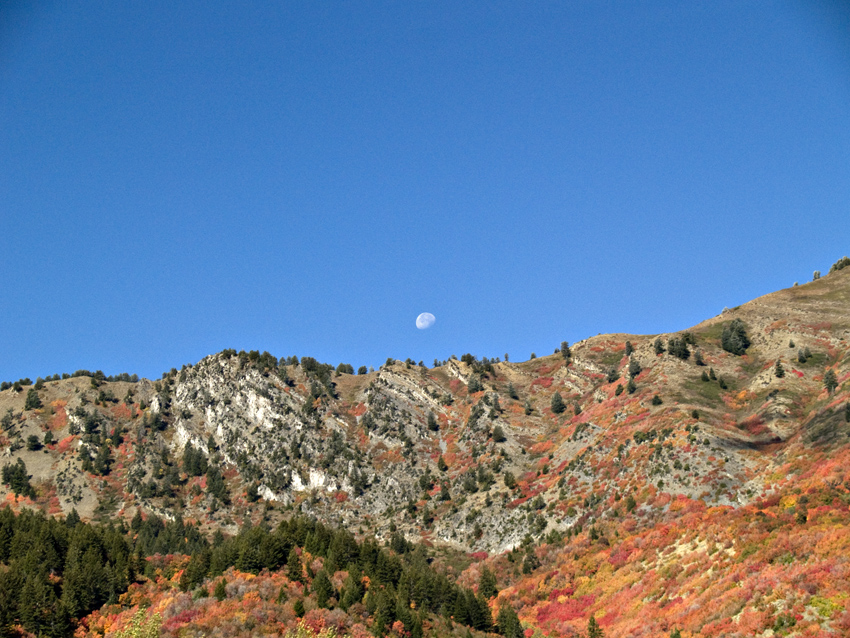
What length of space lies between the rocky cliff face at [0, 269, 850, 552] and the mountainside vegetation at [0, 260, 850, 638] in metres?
0.63

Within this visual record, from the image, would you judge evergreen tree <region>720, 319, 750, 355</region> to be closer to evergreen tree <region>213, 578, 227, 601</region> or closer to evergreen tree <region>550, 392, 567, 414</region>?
evergreen tree <region>550, 392, 567, 414</region>

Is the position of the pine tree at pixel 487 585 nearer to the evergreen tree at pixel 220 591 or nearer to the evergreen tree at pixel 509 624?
the evergreen tree at pixel 509 624

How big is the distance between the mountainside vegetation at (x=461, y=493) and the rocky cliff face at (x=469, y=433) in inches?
25.0

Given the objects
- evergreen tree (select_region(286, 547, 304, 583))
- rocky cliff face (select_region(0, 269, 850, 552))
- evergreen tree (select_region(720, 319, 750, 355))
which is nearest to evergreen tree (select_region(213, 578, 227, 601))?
evergreen tree (select_region(286, 547, 304, 583))

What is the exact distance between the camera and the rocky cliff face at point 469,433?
106m

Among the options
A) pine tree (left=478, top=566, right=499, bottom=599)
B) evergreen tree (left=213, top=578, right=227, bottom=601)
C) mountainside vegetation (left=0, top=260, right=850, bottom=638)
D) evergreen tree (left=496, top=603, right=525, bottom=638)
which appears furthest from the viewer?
pine tree (left=478, top=566, right=499, bottom=599)

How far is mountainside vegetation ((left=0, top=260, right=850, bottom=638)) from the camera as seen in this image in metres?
70.1

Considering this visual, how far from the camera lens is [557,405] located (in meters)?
160

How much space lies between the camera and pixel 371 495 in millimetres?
143750

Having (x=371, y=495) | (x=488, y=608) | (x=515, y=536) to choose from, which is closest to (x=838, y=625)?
(x=488, y=608)

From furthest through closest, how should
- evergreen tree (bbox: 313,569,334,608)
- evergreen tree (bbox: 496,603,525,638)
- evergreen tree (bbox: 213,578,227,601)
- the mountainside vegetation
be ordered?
evergreen tree (bbox: 313,569,334,608) < evergreen tree (bbox: 496,603,525,638) < evergreen tree (bbox: 213,578,227,601) < the mountainside vegetation

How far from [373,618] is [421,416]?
97181mm

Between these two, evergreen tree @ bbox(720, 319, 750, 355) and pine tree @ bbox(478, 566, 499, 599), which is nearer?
pine tree @ bbox(478, 566, 499, 599)

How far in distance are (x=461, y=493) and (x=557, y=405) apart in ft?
134
